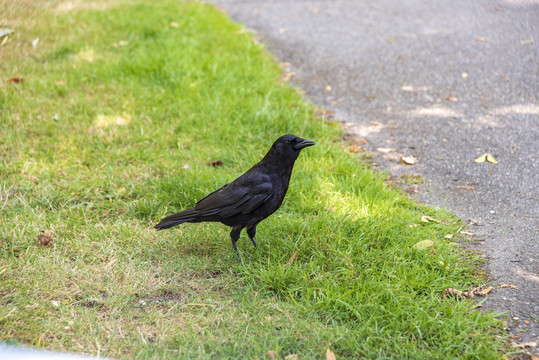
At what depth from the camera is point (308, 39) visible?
827 cm

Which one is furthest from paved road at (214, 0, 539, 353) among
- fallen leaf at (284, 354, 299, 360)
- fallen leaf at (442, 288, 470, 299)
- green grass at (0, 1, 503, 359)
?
fallen leaf at (284, 354, 299, 360)

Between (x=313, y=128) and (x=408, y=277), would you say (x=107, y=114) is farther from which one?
(x=408, y=277)

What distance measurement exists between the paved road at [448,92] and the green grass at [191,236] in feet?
1.25

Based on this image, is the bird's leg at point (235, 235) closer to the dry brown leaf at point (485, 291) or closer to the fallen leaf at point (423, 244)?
the fallen leaf at point (423, 244)

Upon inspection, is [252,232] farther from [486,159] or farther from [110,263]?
[486,159]

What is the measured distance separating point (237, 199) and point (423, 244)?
134 cm

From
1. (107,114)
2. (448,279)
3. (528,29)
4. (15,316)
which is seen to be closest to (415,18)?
(528,29)

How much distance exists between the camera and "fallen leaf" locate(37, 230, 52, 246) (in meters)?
3.58

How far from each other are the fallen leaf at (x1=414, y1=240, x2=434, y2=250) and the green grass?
0.04 m

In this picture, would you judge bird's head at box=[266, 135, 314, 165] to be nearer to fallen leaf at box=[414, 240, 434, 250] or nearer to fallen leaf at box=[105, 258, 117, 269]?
fallen leaf at box=[414, 240, 434, 250]

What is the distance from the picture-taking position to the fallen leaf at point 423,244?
11.3 ft

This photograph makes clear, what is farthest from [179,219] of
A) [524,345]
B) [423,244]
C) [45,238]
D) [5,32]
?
[5,32]

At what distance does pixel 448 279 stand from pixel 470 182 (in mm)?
1469

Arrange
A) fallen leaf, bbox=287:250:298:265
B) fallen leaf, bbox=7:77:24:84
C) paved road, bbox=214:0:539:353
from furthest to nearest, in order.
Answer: fallen leaf, bbox=7:77:24:84 < paved road, bbox=214:0:539:353 < fallen leaf, bbox=287:250:298:265
